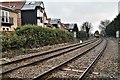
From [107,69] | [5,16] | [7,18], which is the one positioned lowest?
[107,69]

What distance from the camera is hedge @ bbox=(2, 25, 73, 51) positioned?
19.2 metres

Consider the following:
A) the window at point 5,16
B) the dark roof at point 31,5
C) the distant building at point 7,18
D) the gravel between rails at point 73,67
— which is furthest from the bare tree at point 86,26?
the gravel between rails at point 73,67

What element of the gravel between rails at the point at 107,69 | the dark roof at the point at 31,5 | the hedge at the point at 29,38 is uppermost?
the dark roof at the point at 31,5

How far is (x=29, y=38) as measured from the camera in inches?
961

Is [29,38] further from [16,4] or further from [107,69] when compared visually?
[16,4]

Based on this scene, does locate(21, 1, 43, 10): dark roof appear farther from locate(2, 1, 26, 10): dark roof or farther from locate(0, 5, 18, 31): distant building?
locate(0, 5, 18, 31): distant building

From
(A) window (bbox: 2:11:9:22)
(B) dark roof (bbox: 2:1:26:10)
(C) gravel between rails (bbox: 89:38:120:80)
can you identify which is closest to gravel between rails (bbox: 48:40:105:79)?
(C) gravel between rails (bbox: 89:38:120:80)

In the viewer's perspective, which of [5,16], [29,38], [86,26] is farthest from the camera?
[86,26]

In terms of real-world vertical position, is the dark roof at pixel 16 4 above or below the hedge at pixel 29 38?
above

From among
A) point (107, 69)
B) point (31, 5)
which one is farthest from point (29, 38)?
point (31, 5)

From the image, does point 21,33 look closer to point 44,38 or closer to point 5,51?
point 44,38

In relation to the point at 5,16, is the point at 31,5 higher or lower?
higher

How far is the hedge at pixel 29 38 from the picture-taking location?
62.8ft

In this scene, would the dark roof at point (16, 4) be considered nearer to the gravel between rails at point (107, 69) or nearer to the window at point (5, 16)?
Answer: the window at point (5, 16)
